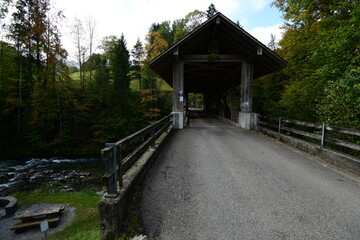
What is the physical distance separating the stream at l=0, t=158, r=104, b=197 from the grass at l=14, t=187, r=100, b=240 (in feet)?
4.30

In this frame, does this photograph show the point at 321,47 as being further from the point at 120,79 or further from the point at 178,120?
the point at 120,79

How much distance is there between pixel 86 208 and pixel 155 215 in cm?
642

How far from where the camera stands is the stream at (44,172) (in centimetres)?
1091

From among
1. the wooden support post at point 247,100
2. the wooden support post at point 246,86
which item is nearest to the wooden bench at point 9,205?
the wooden support post at point 247,100

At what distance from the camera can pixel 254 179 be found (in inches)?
150

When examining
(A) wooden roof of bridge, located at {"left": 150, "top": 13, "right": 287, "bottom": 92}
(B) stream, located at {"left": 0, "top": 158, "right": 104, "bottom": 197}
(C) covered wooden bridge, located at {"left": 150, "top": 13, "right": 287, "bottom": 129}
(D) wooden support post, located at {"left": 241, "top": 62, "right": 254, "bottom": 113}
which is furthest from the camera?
(B) stream, located at {"left": 0, "top": 158, "right": 104, "bottom": 197}

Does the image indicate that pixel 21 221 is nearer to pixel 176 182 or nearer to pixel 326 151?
pixel 176 182

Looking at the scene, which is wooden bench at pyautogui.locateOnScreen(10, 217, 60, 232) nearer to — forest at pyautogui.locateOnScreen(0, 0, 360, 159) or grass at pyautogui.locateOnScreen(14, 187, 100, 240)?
grass at pyautogui.locateOnScreen(14, 187, 100, 240)

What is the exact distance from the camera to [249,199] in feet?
9.93

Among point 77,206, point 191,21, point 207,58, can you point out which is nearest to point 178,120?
point 207,58

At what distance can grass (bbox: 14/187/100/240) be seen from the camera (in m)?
5.68

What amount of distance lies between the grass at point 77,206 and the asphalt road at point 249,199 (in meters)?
3.31

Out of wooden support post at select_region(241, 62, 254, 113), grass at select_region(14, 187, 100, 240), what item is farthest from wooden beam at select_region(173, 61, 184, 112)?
grass at select_region(14, 187, 100, 240)

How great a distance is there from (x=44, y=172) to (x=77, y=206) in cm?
794
